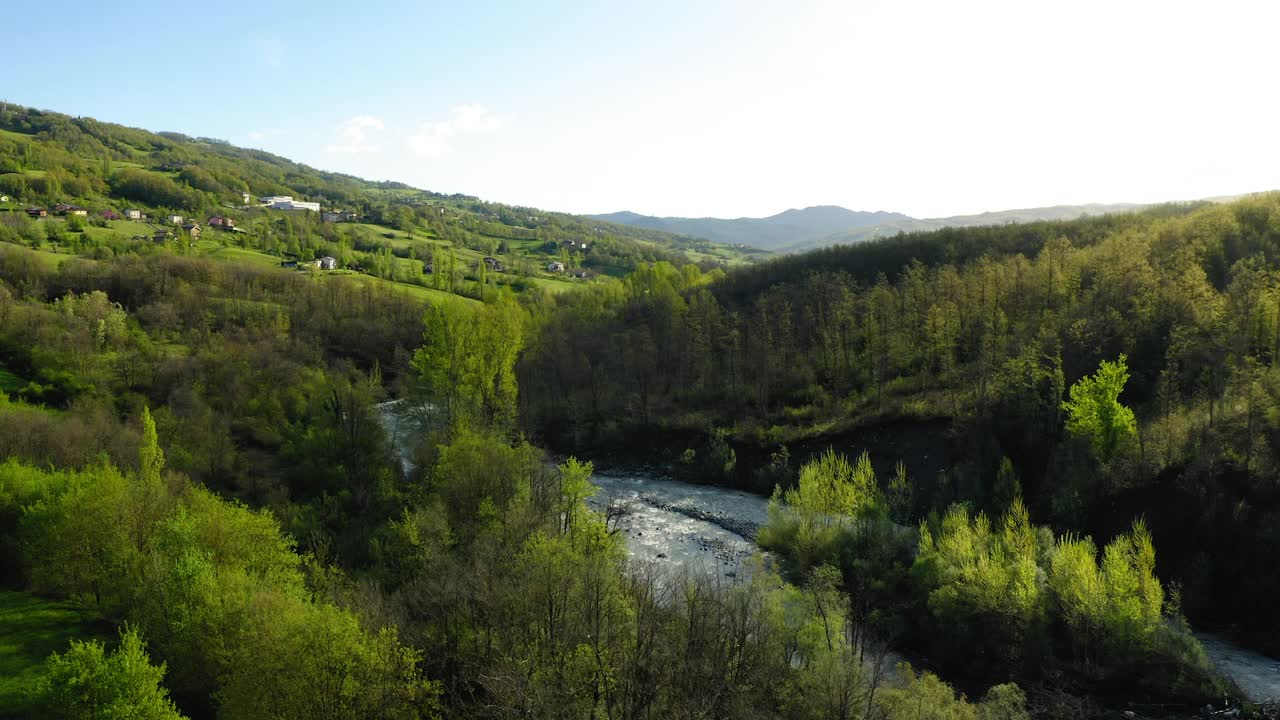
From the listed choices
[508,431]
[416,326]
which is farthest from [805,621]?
[416,326]

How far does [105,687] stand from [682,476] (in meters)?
48.5

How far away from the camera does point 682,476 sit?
209ft

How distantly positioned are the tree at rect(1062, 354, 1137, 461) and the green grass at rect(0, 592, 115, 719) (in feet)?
182

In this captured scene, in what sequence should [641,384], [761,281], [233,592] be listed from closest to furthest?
[233,592]
[641,384]
[761,281]

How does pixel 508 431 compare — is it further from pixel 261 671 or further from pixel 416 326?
pixel 416 326

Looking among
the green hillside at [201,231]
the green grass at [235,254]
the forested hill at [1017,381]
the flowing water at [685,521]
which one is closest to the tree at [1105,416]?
the forested hill at [1017,381]

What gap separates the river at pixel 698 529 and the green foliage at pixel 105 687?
80.3 feet

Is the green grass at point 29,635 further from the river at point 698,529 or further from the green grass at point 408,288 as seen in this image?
the green grass at point 408,288

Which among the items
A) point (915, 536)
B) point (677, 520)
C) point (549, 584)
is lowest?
point (677, 520)

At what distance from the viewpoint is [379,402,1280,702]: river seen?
30266mm

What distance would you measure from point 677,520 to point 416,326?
6578cm

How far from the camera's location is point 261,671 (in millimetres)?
21828

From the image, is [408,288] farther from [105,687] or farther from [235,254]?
[105,687]

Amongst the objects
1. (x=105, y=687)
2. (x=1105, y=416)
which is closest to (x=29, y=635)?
(x=105, y=687)
